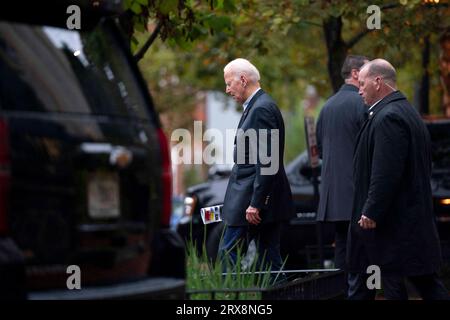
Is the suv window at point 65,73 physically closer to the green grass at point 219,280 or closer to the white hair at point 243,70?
the green grass at point 219,280

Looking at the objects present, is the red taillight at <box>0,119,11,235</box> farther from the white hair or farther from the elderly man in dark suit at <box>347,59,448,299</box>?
the white hair

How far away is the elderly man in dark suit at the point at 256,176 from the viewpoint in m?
9.52

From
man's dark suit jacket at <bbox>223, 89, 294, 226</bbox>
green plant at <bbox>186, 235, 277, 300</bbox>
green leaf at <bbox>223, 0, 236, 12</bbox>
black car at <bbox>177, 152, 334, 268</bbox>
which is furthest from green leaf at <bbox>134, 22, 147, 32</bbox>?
black car at <bbox>177, 152, 334, 268</bbox>

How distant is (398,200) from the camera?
8.27 m

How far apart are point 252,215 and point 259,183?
235 millimetres

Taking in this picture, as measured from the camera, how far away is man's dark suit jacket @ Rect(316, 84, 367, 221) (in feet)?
32.9

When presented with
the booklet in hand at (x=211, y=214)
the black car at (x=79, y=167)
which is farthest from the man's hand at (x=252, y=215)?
the black car at (x=79, y=167)

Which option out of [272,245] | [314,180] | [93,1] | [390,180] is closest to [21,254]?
[93,1]

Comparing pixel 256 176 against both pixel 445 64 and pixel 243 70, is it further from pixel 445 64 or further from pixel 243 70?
pixel 445 64

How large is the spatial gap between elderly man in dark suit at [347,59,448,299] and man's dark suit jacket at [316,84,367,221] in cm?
151

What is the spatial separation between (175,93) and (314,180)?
3116cm

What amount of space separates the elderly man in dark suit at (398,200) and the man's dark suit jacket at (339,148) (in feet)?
4.95

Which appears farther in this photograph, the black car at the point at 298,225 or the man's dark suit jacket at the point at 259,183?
the black car at the point at 298,225

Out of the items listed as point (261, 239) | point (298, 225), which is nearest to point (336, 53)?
point (298, 225)
